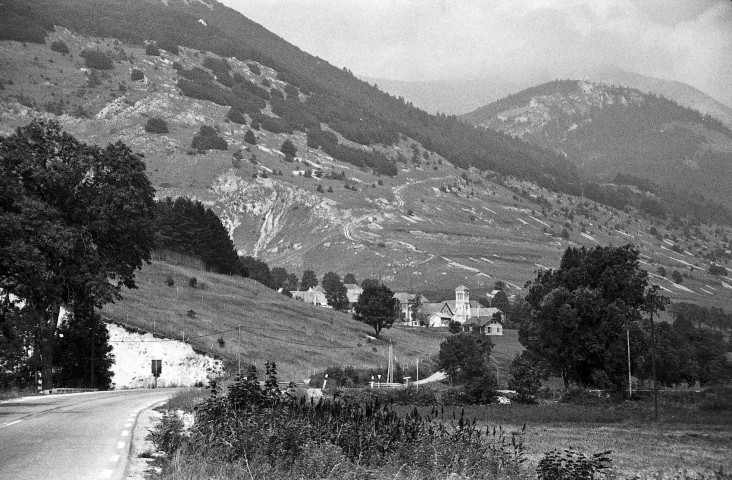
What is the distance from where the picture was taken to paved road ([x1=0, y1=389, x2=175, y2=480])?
1723cm

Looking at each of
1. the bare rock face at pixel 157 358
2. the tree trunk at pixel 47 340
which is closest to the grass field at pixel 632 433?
the tree trunk at pixel 47 340

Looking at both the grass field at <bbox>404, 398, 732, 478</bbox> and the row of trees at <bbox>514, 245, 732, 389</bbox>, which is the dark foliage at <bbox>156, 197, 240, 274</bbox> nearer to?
the row of trees at <bbox>514, 245, 732, 389</bbox>

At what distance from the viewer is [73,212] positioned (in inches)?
2164

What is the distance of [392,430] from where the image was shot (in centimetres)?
1961

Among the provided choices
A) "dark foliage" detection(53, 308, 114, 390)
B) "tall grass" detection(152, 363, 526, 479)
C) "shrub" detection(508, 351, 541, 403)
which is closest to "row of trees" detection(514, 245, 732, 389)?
"shrub" detection(508, 351, 541, 403)

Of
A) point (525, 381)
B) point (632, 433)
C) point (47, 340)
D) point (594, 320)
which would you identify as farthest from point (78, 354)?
point (594, 320)

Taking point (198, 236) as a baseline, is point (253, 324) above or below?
below

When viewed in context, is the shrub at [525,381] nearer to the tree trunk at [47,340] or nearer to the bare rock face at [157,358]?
the bare rock face at [157,358]

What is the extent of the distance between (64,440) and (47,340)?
1395 inches

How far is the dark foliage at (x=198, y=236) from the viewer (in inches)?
5906

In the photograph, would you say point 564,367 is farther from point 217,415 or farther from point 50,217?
point 217,415

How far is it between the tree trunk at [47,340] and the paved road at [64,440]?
18.2 metres

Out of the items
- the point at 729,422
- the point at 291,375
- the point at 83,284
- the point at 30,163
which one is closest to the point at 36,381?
the point at 83,284

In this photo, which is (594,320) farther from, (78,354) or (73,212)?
(73,212)
